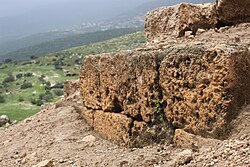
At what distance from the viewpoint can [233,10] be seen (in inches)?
329

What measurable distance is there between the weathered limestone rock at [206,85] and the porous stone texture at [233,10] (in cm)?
217

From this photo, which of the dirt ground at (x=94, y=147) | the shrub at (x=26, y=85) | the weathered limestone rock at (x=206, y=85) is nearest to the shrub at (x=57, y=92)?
the shrub at (x=26, y=85)

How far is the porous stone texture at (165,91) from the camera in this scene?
590 cm

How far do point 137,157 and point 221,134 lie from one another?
141cm

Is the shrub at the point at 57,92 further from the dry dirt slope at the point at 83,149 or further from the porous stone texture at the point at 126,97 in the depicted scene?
the porous stone texture at the point at 126,97

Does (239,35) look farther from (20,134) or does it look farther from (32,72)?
(32,72)

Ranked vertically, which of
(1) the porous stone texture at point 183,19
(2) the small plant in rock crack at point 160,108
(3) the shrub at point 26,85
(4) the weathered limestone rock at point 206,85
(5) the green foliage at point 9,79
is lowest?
(5) the green foliage at point 9,79

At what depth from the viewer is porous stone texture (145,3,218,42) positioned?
28.7ft

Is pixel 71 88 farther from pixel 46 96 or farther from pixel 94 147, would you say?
pixel 46 96

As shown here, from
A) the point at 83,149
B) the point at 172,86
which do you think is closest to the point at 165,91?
the point at 172,86

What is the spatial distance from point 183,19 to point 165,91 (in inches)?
105

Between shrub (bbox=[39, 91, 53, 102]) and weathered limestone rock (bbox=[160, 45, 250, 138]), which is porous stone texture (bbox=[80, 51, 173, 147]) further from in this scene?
shrub (bbox=[39, 91, 53, 102])

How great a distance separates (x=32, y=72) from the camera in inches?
2336

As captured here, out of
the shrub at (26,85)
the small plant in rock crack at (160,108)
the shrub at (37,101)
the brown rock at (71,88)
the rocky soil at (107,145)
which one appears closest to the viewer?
the rocky soil at (107,145)
